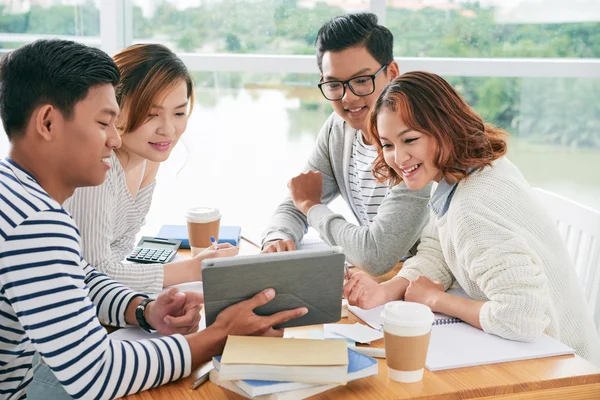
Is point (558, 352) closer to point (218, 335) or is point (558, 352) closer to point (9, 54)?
point (218, 335)

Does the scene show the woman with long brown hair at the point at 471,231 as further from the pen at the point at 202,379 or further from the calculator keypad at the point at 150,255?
the calculator keypad at the point at 150,255

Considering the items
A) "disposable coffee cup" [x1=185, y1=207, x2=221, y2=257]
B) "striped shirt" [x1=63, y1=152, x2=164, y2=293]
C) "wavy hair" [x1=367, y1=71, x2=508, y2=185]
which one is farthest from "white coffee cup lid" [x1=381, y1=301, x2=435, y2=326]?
"disposable coffee cup" [x1=185, y1=207, x2=221, y2=257]

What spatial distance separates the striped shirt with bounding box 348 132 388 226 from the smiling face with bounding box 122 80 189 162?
548 millimetres

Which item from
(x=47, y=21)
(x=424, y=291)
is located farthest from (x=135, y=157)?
(x=47, y=21)

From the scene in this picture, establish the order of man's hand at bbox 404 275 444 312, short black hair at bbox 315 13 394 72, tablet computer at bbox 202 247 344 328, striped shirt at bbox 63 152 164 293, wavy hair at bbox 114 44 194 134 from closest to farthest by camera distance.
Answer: tablet computer at bbox 202 247 344 328 → man's hand at bbox 404 275 444 312 → striped shirt at bbox 63 152 164 293 → wavy hair at bbox 114 44 194 134 → short black hair at bbox 315 13 394 72

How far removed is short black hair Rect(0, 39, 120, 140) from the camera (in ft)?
3.97

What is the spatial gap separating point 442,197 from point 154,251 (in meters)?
0.81

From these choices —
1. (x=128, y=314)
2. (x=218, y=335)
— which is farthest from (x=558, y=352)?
(x=128, y=314)

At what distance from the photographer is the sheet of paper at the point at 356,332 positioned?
4.33 ft

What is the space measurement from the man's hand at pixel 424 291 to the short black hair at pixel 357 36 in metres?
0.72

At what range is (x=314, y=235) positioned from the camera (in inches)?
87.1

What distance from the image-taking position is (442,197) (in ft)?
5.04

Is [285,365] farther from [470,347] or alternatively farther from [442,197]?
[442,197]

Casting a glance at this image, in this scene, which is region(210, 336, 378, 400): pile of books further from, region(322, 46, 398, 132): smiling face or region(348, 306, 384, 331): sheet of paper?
region(322, 46, 398, 132): smiling face
